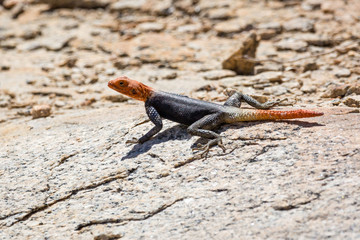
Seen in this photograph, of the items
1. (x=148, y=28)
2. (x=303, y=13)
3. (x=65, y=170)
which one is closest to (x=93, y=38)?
(x=148, y=28)

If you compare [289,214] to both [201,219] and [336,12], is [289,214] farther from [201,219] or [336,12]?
[336,12]

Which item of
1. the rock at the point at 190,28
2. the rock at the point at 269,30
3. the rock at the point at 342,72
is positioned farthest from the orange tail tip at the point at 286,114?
the rock at the point at 190,28

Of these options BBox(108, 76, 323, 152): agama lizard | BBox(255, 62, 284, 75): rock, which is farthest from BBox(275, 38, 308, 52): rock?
BBox(108, 76, 323, 152): agama lizard

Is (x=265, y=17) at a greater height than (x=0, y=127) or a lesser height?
greater

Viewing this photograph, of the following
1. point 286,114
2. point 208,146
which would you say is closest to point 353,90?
point 286,114

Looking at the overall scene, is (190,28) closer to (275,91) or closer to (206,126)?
(275,91)

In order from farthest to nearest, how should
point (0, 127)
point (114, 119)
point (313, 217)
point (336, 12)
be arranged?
1. point (336, 12)
2. point (0, 127)
3. point (114, 119)
4. point (313, 217)
